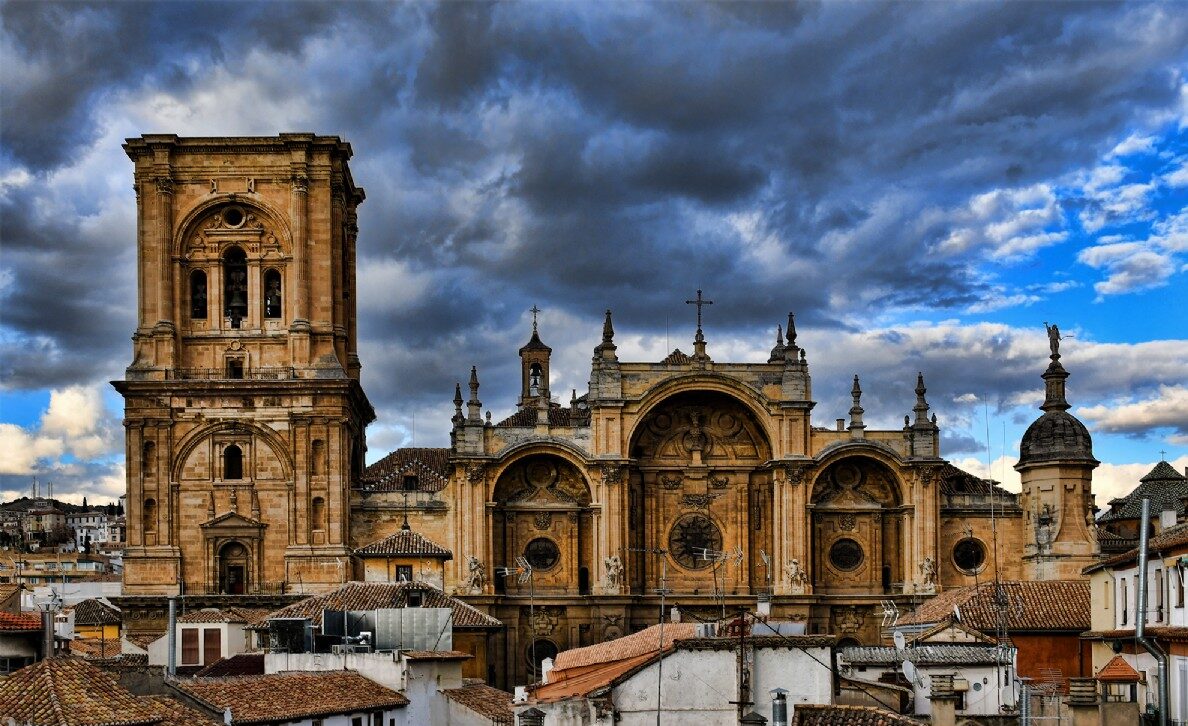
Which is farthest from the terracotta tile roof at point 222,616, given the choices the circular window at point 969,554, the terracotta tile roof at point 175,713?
the circular window at point 969,554

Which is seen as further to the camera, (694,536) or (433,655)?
(694,536)

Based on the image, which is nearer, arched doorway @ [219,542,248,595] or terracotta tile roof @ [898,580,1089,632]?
terracotta tile roof @ [898,580,1089,632]

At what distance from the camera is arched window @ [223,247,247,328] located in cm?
7656

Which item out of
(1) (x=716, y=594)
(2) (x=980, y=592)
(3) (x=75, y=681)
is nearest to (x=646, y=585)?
(1) (x=716, y=594)

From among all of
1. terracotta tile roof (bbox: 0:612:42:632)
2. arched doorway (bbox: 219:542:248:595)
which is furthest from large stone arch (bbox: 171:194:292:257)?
terracotta tile roof (bbox: 0:612:42:632)

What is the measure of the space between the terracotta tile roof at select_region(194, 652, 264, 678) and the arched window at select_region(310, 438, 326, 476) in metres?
15.4

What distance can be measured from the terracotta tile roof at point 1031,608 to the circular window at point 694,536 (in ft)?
72.3

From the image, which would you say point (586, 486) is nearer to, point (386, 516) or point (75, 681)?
point (386, 516)

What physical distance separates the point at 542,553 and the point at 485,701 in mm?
24804

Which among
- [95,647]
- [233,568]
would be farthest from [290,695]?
[233,568]

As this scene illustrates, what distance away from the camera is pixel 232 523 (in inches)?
2911

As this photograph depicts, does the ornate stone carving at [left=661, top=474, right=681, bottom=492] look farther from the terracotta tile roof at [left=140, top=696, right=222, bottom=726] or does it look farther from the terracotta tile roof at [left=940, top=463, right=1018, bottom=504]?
the terracotta tile roof at [left=140, top=696, right=222, bottom=726]

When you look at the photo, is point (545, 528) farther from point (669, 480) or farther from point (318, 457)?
point (318, 457)

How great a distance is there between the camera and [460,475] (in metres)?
76.6
